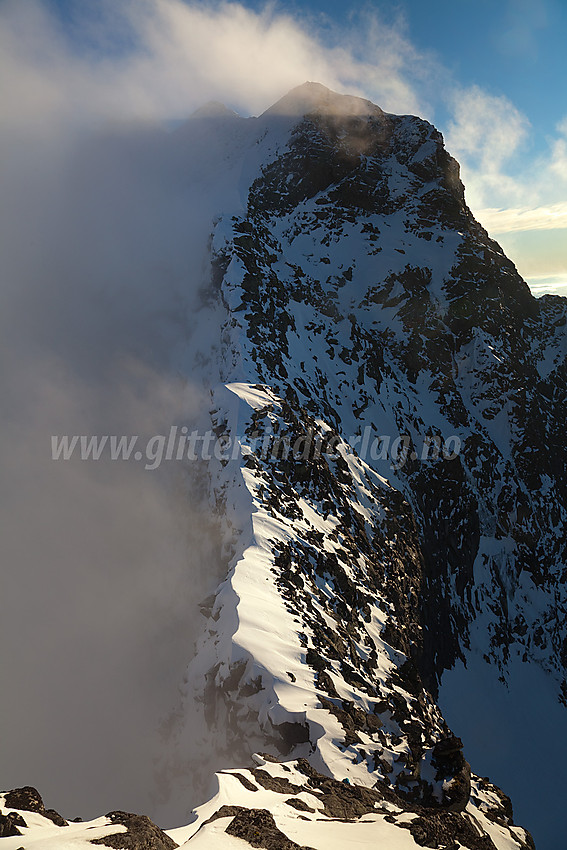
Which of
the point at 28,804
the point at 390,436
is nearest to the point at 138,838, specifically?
the point at 28,804

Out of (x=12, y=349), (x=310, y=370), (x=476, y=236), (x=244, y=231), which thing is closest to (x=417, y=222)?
(x=476, y=236)

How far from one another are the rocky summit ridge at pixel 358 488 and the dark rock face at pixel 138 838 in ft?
0.29

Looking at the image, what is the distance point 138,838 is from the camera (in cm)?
873

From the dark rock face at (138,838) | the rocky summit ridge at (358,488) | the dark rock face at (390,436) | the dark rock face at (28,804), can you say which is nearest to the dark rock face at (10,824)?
the rocky summit ridge at (358,488)

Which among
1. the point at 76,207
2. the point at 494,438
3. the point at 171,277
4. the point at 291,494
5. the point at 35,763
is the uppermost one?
the point at 76,207

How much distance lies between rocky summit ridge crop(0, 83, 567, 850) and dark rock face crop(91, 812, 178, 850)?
9cm

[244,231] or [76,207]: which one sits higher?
[76,207]

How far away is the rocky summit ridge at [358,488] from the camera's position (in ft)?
50.0

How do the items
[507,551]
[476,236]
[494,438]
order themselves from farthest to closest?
[476,236] < [494,438] < [507,551]

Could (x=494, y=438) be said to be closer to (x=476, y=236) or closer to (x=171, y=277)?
(x=476, y=236)

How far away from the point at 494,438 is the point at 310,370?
102ft

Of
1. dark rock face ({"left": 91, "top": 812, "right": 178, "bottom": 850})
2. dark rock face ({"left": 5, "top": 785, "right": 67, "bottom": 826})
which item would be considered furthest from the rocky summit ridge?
dark rock face ({"left": 5, "top": 785, "right": 67, "bottom": 826})

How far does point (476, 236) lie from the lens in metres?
73.6

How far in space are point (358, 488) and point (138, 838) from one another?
3164cm
